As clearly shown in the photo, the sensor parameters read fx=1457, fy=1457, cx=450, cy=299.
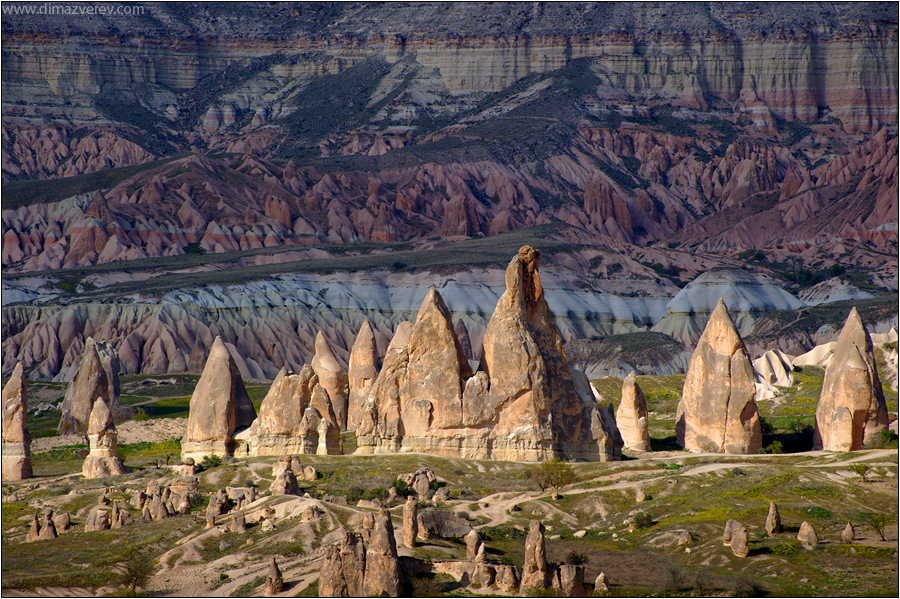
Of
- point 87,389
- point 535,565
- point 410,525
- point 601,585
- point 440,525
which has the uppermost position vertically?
point 87,389

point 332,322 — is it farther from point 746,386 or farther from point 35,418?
point 746,386

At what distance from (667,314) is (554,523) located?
434ft

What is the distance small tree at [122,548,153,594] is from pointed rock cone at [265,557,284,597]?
3.73m

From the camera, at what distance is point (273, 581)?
36.6m

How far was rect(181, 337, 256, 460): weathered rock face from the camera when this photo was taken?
195 feet

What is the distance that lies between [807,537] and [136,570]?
18.7 metres

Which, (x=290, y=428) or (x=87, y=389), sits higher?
(x=87, y=389)

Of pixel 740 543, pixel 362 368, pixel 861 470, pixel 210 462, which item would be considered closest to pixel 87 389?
pixel 362 368

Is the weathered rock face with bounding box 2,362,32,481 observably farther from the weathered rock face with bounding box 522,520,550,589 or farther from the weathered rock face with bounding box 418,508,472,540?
the weathered rock face with bounding box 522,520,550,589

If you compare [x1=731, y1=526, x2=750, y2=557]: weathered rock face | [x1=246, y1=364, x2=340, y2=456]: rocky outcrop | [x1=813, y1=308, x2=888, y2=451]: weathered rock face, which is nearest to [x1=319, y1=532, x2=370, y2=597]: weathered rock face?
[x1=731, y1=526, x2=750, y2=557]: weathered rock face

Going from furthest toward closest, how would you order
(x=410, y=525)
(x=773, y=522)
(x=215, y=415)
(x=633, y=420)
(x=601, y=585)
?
1. (x=633, y=420)
2. (x=215, y=415)
3. (x=773, y=522)
4. (x=410, y=525)
5. (x=601, y=585)

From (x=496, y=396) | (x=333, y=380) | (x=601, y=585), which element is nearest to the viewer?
(x=601, y=585)

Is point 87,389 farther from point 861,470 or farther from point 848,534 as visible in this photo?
point 848,534

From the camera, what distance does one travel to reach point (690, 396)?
6291 cm
